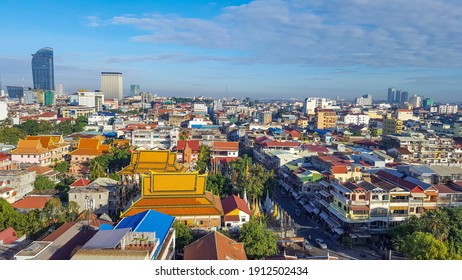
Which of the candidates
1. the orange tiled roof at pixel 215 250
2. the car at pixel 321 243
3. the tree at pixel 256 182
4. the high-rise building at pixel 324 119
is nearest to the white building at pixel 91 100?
the high-rise building at pixel 324 119

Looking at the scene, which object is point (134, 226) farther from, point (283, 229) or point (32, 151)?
point (32, 151)

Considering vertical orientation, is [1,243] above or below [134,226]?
below

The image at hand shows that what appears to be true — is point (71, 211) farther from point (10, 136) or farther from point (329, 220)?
point (10, 136)

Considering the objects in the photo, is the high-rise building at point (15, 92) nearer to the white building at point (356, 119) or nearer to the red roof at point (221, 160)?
the white building at point (356, 119)

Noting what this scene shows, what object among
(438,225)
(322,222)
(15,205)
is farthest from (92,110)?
(438,225)

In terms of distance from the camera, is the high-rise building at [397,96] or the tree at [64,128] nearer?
the tree at [64,128]

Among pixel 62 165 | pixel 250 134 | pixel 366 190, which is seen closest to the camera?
pixel 366 190
